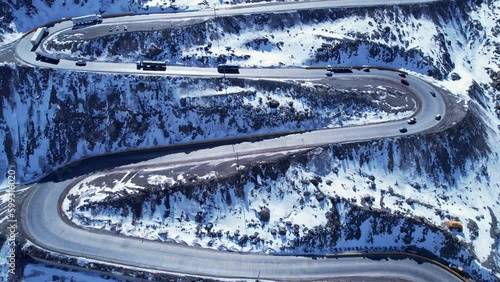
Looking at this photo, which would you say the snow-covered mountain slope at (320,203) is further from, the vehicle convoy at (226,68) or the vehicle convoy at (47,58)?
the vehicle convoy at (47,58)

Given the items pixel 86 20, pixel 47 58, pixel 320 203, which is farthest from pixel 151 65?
pixel 320 203

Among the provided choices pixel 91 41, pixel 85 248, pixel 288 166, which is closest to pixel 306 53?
pixel 288 166

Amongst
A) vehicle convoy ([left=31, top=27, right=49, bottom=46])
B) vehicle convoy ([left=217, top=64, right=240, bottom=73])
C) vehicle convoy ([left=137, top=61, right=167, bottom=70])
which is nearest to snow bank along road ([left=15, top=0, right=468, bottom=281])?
vehicle convoy ([left=217, top=64, right=240, bottom=73])

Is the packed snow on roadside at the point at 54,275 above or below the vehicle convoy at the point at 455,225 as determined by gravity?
below

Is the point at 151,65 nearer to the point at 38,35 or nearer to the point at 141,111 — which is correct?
the point at 141,111

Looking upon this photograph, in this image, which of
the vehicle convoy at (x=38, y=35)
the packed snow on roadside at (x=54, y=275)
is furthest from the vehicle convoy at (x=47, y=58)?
the packed snow on roadside at (x=54, y=275)

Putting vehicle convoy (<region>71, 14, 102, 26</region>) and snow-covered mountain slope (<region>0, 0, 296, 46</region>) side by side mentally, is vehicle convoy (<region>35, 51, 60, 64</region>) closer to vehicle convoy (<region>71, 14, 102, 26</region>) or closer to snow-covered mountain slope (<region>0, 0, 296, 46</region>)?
snow-covered mountain slope (<region>0, 0, 296, 46</region>)
